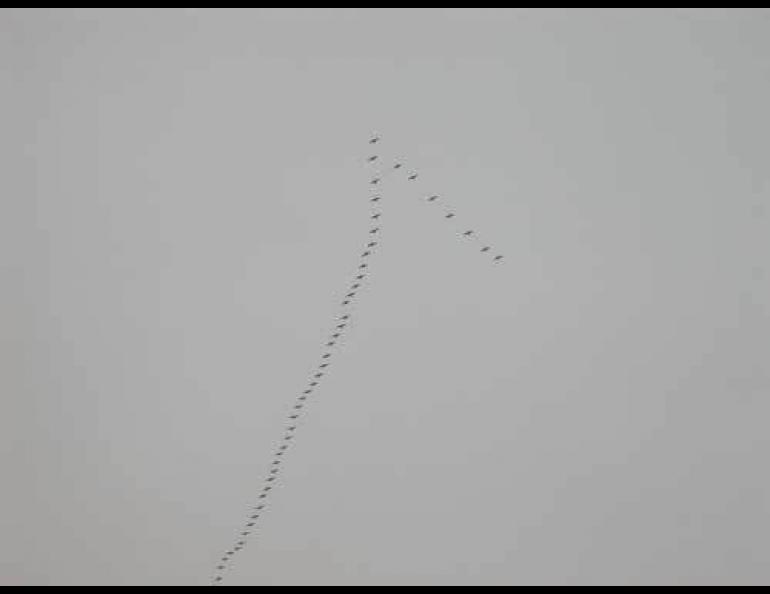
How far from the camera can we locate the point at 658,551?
30.5 ft

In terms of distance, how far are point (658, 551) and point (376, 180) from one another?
6.27 m
